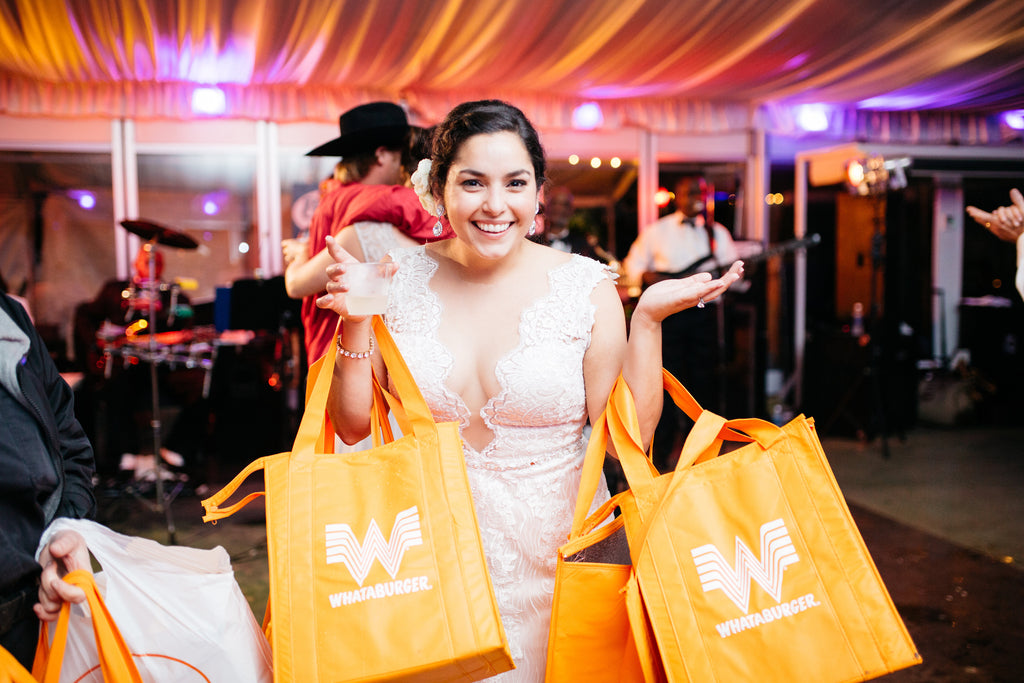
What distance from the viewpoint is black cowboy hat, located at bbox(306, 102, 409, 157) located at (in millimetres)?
2635

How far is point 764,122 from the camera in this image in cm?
700

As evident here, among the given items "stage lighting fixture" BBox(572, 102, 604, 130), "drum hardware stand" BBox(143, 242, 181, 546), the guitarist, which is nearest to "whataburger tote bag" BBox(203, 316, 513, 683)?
"drum hardware stand" BBox(143, 242, 181, 546)

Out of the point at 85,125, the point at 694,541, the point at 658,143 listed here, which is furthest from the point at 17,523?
the point at 658,143

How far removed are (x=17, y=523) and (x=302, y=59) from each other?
4.91 metres

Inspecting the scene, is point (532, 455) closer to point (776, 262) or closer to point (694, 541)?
point (694, 541)

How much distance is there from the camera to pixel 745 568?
3.88 ft

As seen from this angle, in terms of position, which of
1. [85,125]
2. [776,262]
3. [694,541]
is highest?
[85,125]

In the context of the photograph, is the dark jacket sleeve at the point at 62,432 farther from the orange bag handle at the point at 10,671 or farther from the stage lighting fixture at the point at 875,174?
the stage lighting fixture at the point at 875,174

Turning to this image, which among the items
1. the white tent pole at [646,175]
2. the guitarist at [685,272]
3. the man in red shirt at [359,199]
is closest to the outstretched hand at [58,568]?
the man in red shirt at [359,199]

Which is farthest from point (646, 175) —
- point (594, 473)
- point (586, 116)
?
point (594, 473)

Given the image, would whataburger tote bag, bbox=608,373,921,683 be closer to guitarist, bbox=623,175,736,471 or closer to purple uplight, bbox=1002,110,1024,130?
guitarist, bbox=623,175,736,471

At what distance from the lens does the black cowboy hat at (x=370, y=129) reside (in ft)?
8.64

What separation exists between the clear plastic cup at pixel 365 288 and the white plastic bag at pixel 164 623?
51cm

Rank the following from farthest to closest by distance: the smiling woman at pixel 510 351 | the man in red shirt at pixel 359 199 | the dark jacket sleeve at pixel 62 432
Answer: the man in red shirt at pixel 359 199, the smiling woman at pixel 510 351, the dark jacket sleeve at pixel 62 432
